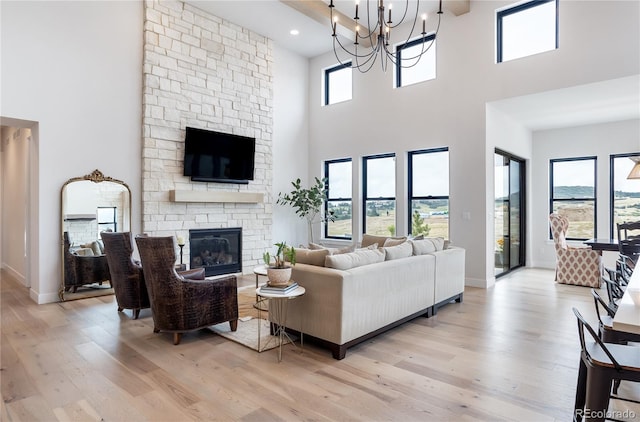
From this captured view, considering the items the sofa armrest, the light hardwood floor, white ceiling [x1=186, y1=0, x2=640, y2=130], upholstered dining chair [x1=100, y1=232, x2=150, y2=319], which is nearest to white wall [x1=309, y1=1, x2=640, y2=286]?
white ceiling [x1=186, y1=0, x2=640, y2=130]

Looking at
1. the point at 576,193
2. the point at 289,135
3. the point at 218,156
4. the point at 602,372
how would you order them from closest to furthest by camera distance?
the point at 602,372
the point at 218,156
the point at 576,193
the point at 289,135

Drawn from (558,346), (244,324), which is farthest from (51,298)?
(558,346)

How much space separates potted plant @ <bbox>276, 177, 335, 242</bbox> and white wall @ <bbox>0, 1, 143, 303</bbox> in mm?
2943

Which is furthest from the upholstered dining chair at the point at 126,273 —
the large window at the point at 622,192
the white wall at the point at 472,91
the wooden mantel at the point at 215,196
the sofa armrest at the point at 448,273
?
the large window at the point at 622,192

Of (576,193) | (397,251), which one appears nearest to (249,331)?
(397,251)

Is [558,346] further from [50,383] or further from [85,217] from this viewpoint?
[85,217]

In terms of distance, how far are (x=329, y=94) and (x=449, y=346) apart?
6195mm

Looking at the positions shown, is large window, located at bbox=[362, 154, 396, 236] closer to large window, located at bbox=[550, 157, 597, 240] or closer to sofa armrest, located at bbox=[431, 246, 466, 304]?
sofa armrest, located at bbox=[431, 246, 466, 304]

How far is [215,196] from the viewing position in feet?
21.0

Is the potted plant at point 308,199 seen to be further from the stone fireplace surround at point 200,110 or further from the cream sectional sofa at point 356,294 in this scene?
the cream sectional sofa at point 356,294

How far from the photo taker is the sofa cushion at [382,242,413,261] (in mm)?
3799

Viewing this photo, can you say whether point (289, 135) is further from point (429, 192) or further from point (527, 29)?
point (527, 29)

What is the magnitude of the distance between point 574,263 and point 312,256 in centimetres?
491

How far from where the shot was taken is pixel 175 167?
6062 mm
